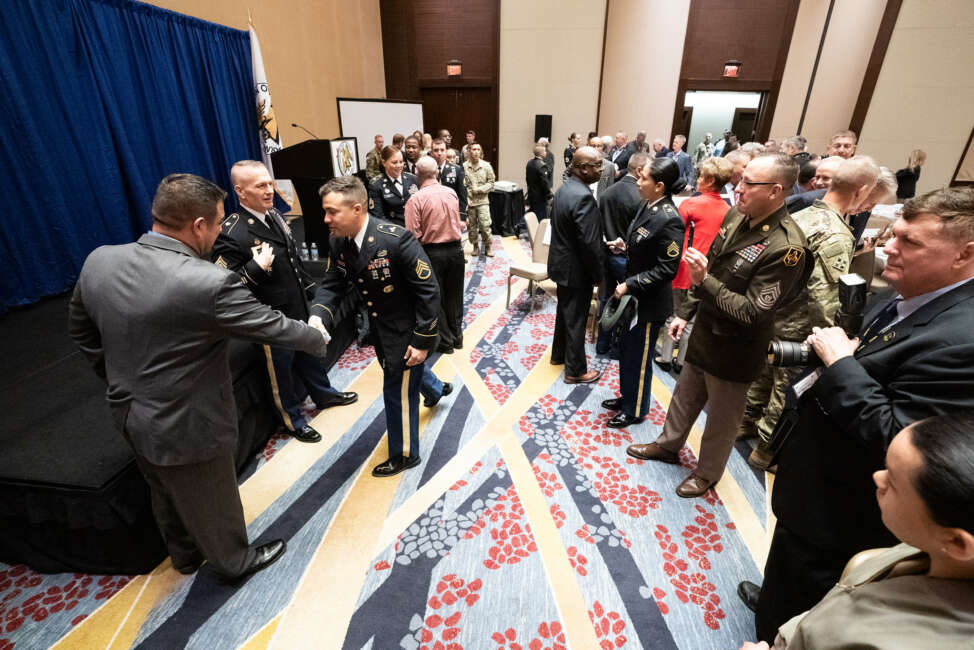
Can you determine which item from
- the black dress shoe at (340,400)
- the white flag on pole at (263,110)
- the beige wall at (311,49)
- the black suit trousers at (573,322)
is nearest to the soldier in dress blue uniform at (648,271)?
the black suit trousers at (573,322)

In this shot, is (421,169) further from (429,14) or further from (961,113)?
(961,113)

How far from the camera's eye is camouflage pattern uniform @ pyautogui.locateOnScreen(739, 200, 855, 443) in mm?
2375

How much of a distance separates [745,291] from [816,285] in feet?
2.62

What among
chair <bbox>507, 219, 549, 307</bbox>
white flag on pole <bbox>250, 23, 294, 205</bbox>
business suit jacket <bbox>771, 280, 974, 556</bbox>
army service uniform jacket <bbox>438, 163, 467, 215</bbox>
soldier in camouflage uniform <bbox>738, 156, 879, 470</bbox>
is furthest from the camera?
army service uniform jacket <bbox>438, 163, 467, 215</bbox>

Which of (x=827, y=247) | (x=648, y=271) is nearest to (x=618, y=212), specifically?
(x=648, y=271)

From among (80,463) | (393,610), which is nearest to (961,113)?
(393,610)

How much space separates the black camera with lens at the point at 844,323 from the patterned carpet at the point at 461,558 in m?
1.21

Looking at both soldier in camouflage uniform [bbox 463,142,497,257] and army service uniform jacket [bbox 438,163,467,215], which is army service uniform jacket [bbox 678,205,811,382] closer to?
army service uniform jacket [bbox 438,163,467,215]

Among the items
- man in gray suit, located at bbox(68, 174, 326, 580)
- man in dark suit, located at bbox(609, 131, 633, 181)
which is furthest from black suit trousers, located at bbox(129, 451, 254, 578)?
man in dark suit, located at bbox(609, 131, 633, 181)

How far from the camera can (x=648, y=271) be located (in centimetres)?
269

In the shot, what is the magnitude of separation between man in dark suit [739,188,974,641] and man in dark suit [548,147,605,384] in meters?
1.82

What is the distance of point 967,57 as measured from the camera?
8.49 metres

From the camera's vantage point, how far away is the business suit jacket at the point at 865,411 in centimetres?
107

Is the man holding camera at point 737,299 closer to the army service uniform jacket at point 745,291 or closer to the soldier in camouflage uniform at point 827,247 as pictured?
the army service uniform jacket at point 745,291
